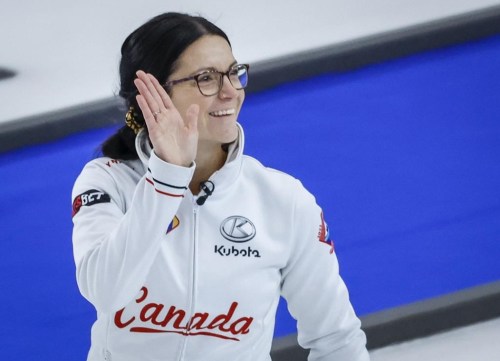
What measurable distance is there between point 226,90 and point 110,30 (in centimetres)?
273

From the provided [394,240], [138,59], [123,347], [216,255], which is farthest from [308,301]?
[394,240]

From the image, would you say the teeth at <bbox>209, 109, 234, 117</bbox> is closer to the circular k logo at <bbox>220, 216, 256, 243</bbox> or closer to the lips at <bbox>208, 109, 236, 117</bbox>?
the lips at <bbox>208, 109, 236, 117</bbox>

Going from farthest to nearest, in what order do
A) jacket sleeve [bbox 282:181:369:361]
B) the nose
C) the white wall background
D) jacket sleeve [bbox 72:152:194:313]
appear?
the white wall background → jacket sleeve [bbox 282:181:369:361] → the nose → jacket sleeve [bbox 72:152:194:313]

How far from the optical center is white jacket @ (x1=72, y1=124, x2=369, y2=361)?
203 cm

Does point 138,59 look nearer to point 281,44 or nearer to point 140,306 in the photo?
point 140,306

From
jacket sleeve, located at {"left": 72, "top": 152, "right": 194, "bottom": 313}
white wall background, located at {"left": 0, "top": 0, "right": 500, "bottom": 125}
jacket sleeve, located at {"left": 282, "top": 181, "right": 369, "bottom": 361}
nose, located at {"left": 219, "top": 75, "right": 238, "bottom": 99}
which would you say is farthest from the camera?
white wall background, located at {"left": 0, "top": 0, "right": 500, "bottom": 125}

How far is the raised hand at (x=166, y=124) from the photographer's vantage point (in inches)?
72.8

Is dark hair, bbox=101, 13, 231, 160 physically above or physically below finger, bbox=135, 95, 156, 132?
above

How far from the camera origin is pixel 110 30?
4.64m

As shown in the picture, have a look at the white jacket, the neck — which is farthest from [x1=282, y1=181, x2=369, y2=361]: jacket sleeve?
the neck

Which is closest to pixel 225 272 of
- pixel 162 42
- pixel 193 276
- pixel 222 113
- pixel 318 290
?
pixel 193 276

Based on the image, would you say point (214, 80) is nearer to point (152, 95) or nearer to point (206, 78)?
point (206, 78)

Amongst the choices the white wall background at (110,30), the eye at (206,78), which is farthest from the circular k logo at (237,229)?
the white wall background at (110,30)

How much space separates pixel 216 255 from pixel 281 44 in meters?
2.39
